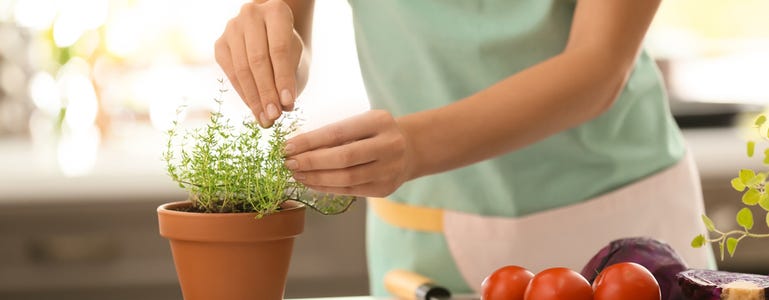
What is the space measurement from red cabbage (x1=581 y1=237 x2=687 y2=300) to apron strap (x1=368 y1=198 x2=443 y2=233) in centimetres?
41

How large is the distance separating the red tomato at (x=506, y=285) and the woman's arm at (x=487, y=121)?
0.15 meters

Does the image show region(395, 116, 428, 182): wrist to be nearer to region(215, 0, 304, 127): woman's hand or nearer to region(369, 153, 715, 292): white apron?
region(215, 0, 304, 127): woman's hand

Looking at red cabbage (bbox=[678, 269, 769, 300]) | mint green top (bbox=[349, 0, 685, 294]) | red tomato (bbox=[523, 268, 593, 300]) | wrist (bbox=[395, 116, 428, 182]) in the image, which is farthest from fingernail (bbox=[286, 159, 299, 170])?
mint green top (bbox=[349, 0, 685, 294])

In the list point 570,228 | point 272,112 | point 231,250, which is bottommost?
point 570,228

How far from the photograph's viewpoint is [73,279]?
2.18 m

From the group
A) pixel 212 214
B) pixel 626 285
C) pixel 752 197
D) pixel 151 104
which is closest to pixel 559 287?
pixel 626 285

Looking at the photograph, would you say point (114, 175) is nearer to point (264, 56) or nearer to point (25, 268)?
point (25, 268)

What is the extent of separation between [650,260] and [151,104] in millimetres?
1828

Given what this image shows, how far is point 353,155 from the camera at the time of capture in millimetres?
850

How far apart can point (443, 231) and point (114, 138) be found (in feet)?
4.64

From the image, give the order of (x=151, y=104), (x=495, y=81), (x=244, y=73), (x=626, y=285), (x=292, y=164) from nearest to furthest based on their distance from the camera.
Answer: (x=626, y=285), (x=292, y=164), (x=244, y=73), (x=495, y=81), (x=151, y=104)

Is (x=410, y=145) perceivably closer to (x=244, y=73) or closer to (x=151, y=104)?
(x=244, y=73)

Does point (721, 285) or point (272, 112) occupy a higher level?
point (272, 112)

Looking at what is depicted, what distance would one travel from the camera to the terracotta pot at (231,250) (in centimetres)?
80
